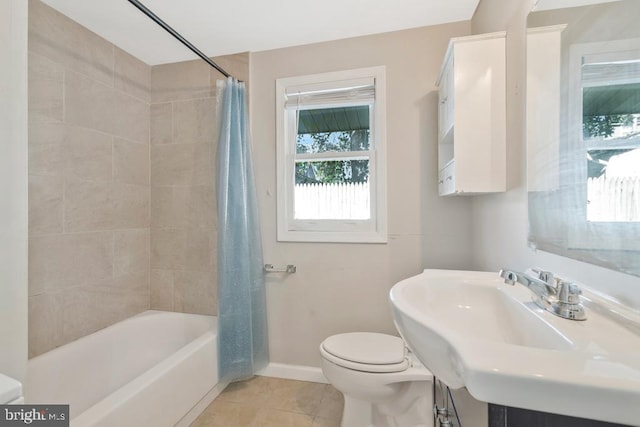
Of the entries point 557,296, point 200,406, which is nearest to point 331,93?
point 557,296

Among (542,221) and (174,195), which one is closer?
(542,221)

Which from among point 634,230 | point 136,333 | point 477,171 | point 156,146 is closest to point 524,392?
point 634,230

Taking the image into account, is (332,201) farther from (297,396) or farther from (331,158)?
(297,396)

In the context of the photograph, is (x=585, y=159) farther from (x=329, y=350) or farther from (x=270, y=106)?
(x=270, y=106)

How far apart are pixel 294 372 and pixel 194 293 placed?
3.01 feet

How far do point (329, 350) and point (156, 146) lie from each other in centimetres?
189

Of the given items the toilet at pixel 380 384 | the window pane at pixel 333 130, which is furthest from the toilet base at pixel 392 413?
the window pane at pixel 333 130

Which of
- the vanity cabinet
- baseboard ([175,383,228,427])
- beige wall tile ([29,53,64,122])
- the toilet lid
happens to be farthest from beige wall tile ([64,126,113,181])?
the vanity cabinet

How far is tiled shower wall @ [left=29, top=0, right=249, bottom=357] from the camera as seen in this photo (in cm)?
138

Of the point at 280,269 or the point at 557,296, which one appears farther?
the point at 280,269

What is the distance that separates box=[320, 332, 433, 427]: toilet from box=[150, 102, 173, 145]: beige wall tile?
73.1 inches

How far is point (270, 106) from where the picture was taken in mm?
1831

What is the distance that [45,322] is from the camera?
138 cm

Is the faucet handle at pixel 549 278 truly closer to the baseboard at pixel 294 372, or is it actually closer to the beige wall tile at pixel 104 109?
the baseboard at pixel 294 372
